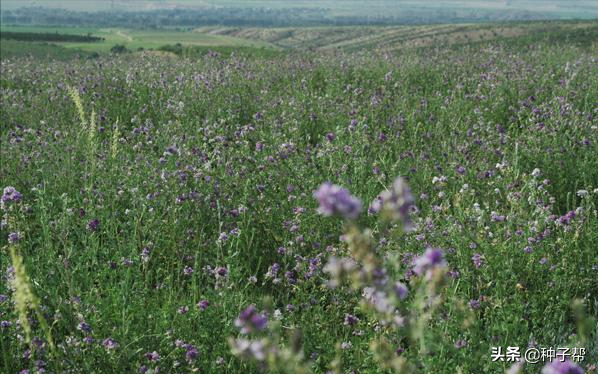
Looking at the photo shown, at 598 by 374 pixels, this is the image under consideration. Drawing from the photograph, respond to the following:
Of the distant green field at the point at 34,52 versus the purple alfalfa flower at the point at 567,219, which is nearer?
the purple alfalfa flower at the point at 567,219

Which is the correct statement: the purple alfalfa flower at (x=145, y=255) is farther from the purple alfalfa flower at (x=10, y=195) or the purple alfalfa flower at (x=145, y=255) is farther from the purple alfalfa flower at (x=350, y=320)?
the purple alfalfa flower at (x=350, y=320)

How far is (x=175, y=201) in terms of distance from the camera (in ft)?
12.9

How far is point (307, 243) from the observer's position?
3.83m

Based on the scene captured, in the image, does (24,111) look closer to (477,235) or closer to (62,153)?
(62,153)

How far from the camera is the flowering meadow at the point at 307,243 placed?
2.29m

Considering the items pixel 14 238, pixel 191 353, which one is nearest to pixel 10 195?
pixel 14 238

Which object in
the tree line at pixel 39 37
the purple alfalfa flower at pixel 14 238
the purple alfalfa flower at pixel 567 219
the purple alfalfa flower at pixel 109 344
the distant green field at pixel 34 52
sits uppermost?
the tree line at pixel 39 37

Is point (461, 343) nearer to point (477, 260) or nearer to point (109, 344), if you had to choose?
point (477, 260)

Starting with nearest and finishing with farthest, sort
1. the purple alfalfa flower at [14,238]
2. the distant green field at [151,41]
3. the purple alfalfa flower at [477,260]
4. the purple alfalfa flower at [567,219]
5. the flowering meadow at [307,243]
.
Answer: the flowering meadow at [307,243] < the purple alfalfa flower at [14,238] < the purple alfalfa flower at [477,260] < the purple alfalfa flower at [567,219] < the distant green field at [151,41]

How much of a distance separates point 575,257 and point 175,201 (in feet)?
7.97

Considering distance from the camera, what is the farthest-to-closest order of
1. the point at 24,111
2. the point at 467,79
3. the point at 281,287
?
the point at 467,79
the point at 24,111
the point at 281,287

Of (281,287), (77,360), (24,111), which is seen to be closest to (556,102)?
(281,287)

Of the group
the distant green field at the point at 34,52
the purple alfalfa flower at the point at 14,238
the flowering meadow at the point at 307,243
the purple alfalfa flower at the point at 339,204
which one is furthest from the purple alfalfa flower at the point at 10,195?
the distant green field at the point at 34,52

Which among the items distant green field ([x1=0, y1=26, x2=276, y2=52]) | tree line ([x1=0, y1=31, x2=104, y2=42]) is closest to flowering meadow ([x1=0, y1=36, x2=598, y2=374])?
distant green field ([x1=0, y1=26, x2=276, y2=52])
